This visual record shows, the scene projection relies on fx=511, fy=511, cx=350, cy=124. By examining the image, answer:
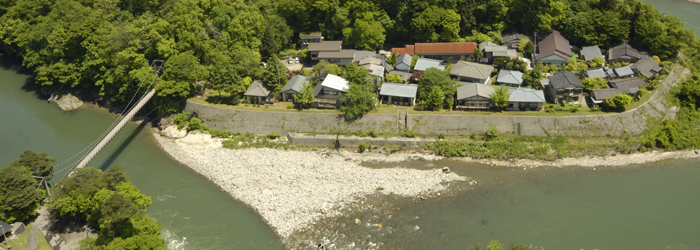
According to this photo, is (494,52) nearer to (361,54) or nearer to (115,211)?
(361,54)

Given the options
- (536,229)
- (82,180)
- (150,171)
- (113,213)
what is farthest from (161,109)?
(536,229)

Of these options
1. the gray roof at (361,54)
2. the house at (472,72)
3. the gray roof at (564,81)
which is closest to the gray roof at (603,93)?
the gray roof at (564,81)

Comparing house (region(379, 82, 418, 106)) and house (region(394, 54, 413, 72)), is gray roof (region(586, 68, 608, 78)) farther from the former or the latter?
house (region(394, 54, 413, 72))

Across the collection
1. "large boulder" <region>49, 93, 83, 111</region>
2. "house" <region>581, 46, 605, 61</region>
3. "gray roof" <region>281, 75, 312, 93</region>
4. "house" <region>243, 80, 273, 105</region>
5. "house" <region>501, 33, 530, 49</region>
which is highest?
"house" <region>501, 33, 530, 49</region>

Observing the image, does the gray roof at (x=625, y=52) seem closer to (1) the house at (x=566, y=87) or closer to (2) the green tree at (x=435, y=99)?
(1) the house at (x=566, y=87)

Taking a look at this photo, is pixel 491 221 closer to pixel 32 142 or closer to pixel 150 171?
pixel 150 171

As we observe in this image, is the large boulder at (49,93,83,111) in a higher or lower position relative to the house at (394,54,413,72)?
lower

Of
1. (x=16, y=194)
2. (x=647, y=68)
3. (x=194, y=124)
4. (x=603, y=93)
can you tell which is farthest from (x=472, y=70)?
(x=16, y=194)

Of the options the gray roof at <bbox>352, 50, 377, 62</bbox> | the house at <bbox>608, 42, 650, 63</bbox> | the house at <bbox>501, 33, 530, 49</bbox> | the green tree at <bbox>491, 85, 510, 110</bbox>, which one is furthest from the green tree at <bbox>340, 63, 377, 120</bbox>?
the house at <bbox>608, 42, 650, 63</bbox>
